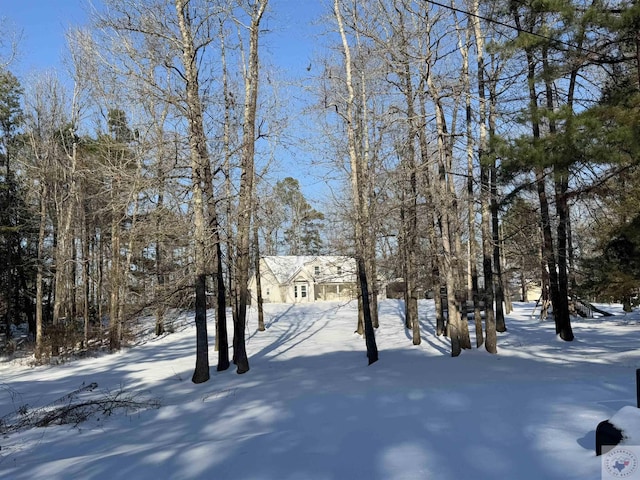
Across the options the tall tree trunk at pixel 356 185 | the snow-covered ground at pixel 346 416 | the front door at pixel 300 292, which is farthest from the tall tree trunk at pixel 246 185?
the front door at pixel 300 292

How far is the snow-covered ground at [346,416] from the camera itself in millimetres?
4137

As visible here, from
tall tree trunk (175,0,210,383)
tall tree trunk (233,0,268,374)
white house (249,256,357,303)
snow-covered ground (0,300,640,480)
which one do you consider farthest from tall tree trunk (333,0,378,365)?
white house (249,256,357,303)

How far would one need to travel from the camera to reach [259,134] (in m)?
13.4

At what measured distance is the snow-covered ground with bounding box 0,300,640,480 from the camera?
4137 millimetres

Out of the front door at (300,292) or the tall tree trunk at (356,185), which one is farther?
the front door at (300,292)

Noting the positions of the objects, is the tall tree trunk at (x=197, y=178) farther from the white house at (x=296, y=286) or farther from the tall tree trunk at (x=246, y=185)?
the white house at (x=296, y=286)

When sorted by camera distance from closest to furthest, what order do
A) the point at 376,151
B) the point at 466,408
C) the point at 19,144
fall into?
1. the point at 466,408
2. the point at 376,151
3. the point at 19,144

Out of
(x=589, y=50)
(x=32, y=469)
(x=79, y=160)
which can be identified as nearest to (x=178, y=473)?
(x=32, y=469)

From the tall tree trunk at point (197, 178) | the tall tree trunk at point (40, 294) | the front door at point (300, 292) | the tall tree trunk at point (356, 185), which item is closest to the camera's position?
the tall tree trunk at point (197, 178)

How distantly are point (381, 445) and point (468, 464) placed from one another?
95 cm

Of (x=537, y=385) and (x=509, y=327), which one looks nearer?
(x=537, y=385)

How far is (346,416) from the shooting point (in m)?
6.52

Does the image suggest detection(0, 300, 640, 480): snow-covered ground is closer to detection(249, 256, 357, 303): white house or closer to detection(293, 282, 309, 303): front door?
detection(249, 256, 357, 303): white house

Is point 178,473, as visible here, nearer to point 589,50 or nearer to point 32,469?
point 32,469
